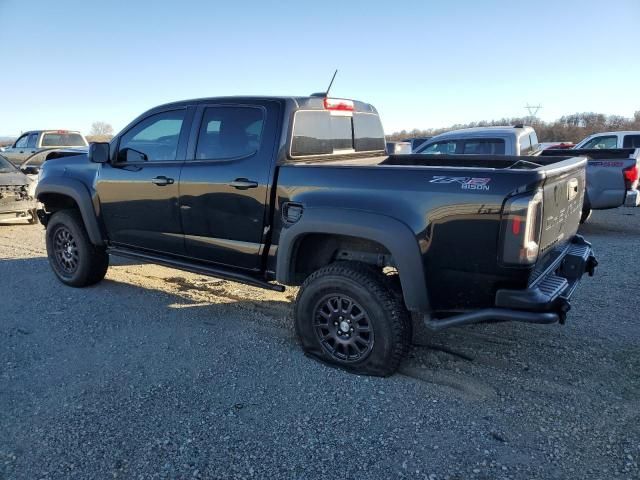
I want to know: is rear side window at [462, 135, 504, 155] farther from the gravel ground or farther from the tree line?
the tree line

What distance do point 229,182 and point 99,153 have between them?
1.70 metres

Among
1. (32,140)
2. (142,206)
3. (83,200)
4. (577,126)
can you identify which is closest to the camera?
(142,206)

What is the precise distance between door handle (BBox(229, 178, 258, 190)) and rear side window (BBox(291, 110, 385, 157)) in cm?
39

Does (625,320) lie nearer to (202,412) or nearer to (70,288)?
(202,412)

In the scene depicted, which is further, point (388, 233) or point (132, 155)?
point (132, 155)

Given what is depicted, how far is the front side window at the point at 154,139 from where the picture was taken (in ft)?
14.6

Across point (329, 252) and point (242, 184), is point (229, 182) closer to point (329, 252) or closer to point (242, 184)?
point (242, 184)

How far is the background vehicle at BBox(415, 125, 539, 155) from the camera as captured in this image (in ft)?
26.8

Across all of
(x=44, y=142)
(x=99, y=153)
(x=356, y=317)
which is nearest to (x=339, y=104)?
(x=356, y=317)

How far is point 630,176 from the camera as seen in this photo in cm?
826

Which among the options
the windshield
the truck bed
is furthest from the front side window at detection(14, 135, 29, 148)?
the truck bed

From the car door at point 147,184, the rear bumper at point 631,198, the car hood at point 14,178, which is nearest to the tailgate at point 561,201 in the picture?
the car door at point 147,184

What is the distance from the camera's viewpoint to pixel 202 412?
3.07 meters

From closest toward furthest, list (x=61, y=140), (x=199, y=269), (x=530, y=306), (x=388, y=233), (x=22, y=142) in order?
(x=530, y=306), (x=388, y=233), (x=199, y=269), (x=61, y=140), (x=22, y=142)
